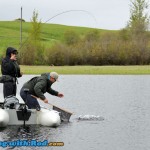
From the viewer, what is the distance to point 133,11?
84875 mm

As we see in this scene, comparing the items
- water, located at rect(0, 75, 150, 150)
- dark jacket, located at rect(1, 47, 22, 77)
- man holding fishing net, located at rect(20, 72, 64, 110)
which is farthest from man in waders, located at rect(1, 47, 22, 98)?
water, located at rect(0, 75, 150, 150)

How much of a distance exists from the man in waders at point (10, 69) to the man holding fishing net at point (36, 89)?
40 cm

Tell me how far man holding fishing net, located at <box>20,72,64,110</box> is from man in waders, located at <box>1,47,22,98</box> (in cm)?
40

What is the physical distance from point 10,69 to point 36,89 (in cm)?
96

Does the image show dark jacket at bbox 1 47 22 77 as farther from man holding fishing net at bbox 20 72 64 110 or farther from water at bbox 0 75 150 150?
water at bbox 0 75 150 150

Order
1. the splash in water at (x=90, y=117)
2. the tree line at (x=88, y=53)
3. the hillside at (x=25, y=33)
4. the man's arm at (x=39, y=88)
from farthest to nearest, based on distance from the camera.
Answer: the hillside at (x=25, y=33) → the tree line at (x=88, y=53) → the splash in water at (x=90, y=117) → the man's arm at (x=39, y=88)

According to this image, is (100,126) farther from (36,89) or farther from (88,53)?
(88,53)

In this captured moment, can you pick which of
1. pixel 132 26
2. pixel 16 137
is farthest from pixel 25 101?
pixel 132 26

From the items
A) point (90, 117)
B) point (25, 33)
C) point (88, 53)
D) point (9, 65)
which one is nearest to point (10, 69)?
point (9, 65)

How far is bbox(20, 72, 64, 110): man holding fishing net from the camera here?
15891mm

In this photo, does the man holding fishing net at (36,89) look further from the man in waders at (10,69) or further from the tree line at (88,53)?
the tree line at (88,53)

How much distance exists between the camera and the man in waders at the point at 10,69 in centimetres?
1614

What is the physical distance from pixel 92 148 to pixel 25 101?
12.2 ft

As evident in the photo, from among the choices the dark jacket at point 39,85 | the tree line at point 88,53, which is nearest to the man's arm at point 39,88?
the dark jacket at point 39,85
